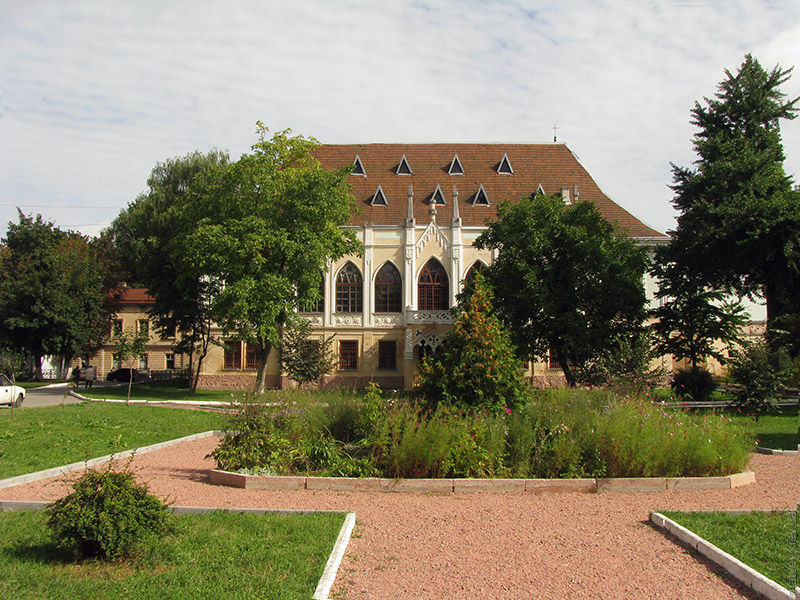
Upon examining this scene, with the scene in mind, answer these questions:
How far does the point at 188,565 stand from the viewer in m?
5.87

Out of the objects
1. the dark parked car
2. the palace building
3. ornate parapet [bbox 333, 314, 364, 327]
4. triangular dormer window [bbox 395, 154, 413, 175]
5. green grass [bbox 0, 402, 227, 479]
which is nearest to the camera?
green grass [bbox 0, 402, 227, 479]

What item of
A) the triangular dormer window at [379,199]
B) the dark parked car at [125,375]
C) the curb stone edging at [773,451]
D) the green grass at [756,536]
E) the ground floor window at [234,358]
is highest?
the triangular dormer window at [379,199]

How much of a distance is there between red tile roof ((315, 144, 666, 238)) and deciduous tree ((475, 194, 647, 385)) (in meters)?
12.6

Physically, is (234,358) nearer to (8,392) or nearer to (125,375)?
(125,375)

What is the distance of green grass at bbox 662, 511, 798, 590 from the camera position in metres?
6.06

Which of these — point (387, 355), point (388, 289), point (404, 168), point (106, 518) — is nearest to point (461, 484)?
point (106, 518)

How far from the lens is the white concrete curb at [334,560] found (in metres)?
5.34

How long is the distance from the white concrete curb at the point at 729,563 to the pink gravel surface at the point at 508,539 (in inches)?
4.6

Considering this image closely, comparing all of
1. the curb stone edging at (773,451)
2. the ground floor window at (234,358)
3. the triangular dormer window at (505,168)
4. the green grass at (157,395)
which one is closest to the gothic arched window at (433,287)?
the triangular dormer window at (505,168)

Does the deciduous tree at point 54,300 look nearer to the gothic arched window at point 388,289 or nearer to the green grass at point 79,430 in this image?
the gothic arched window at point 388,289

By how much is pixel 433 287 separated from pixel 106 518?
3461 centimetres

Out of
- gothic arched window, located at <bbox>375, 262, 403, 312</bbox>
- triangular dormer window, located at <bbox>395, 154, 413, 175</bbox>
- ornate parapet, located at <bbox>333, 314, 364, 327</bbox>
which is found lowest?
ornate parapet, located at <bbox>333, 314, 364, 327</bbox>

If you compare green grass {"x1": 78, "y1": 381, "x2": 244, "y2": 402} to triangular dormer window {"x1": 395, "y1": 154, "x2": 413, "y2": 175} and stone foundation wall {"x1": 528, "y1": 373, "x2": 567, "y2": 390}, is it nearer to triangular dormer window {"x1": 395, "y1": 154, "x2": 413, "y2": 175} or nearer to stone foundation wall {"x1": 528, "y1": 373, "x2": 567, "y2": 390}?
stone foundation wall {"x1": 528, "y1": 373, "x2": 567, "y2": 390}

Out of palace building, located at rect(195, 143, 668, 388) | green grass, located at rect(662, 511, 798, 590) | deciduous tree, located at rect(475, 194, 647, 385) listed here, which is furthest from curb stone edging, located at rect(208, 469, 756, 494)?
palace building, located at rect(195, 143, 668, 388)
